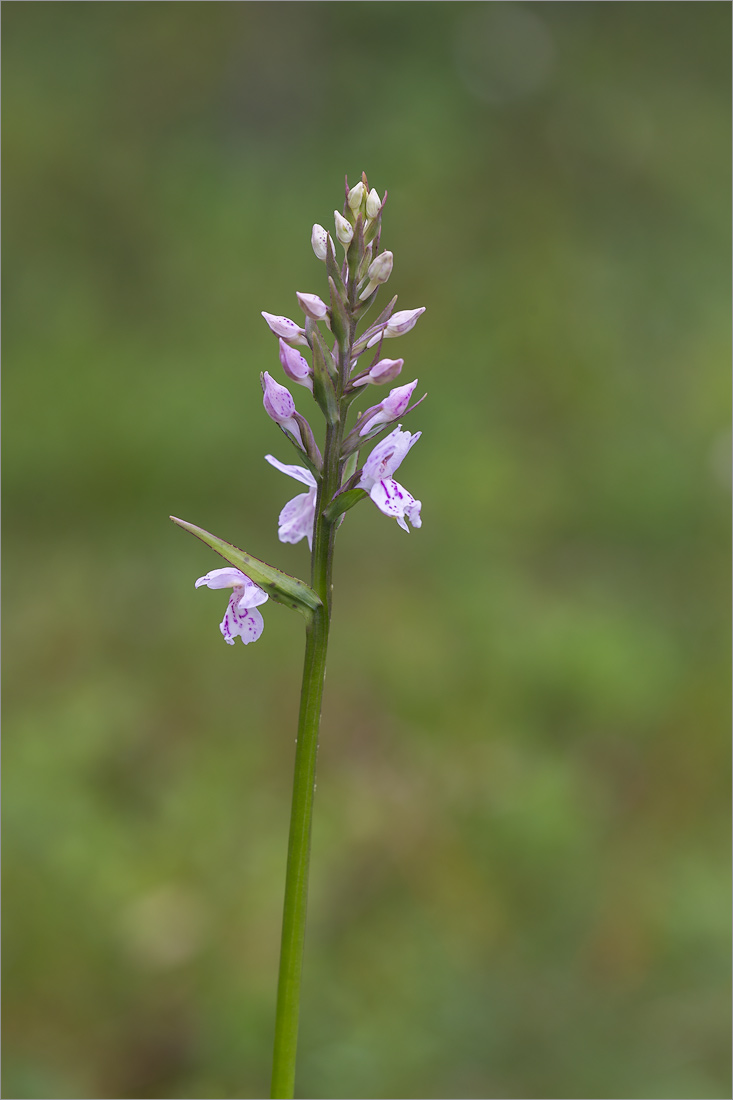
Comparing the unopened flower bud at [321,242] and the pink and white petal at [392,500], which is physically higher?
the unopened flower bud at [321,242]

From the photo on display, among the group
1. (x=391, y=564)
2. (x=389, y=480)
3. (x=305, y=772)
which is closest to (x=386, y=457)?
(x=389, y=480)

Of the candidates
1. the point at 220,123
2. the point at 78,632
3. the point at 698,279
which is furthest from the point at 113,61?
the point at 78,632

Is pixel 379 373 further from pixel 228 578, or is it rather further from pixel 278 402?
pixel 228 578

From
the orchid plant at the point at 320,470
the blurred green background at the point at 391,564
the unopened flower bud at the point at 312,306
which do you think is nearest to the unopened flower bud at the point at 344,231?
the orchid plant at the point at 320,470

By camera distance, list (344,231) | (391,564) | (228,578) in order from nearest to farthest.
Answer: (344,231) < (228,578) < (391,564)

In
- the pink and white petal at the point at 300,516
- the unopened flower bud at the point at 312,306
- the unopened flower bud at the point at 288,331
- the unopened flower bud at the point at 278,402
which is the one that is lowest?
the pink and white petal at the point at 300,516

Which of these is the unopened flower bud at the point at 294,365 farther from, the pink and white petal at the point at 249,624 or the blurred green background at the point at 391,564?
the blurred green background at the point at 391,564
